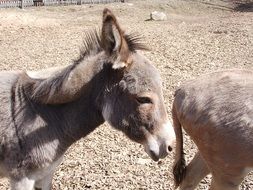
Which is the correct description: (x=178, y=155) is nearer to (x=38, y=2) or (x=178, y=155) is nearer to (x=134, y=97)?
(x=134, y=97)

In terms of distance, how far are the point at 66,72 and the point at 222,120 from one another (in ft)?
3.73

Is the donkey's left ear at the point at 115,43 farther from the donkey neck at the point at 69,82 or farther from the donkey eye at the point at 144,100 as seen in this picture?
the donkey eye at the point at 144,100

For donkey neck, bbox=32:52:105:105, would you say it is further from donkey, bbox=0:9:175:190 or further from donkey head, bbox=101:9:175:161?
donkey head, bbox=101:9:175:161

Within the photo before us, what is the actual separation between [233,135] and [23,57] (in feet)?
17.5

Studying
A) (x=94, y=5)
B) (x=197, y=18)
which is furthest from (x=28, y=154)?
(x=94, y=5)

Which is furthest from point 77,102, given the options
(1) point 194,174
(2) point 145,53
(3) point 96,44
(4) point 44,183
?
(2) point 145,53

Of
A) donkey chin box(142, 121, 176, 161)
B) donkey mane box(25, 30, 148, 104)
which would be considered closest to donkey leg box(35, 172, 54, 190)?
donkey mane box(25, 30, 148, 104)

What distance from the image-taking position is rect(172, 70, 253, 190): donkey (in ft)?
8.95

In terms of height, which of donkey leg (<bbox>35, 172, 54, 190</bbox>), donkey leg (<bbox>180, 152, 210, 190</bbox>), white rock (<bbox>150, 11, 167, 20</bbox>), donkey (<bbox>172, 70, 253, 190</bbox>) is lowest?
white rock (<bbox>150, 11, 167, 20</bbox>)

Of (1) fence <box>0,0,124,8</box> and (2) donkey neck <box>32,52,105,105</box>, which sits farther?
(1) fence <box>0,0,124,8</box>

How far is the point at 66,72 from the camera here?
2455mm

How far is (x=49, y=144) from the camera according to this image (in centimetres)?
250

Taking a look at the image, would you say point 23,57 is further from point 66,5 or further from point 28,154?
point 66,5

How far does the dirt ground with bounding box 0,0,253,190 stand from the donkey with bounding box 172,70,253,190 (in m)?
0.50
